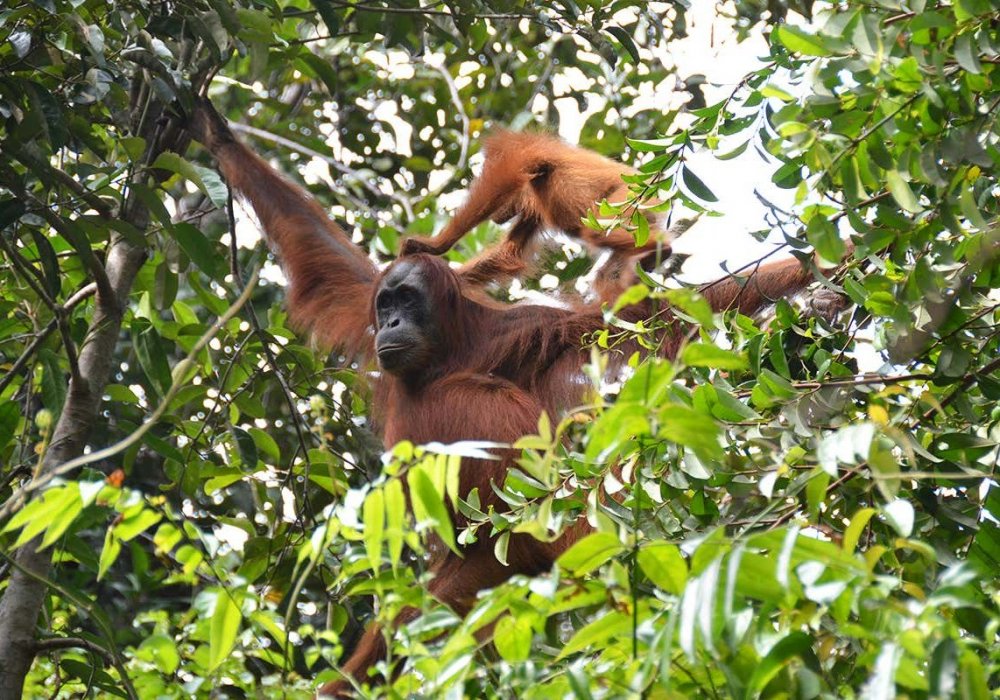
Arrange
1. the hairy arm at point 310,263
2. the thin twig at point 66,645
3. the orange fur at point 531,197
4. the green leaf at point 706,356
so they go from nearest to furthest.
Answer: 1. the green leaf at point 706,356
2. the thin twig at point 66,645
3. the orange fur at point 531,197
4. the hairy arm at point 310,263

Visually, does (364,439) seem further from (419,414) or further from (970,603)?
(970,603)

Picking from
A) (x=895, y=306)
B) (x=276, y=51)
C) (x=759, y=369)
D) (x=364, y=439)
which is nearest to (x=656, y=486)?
(x=759, y=369)

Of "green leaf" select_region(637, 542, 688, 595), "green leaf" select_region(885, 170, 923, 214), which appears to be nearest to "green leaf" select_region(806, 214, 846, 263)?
"green leaf" select_region(885, 170, 923, 214)

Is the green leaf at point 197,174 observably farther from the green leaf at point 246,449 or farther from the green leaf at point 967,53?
the green leaf at point 967,53

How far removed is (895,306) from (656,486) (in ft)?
2.60

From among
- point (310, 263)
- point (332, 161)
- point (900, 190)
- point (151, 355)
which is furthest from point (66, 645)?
point (332, 161)

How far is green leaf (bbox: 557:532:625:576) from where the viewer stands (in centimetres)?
189

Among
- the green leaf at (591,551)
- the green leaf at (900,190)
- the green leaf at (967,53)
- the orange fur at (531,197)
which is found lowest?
the green leaf at (591,551)

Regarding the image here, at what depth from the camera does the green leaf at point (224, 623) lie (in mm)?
2100

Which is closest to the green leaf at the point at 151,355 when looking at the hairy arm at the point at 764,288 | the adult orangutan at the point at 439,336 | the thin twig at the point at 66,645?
the thin twig at the point at 66,645

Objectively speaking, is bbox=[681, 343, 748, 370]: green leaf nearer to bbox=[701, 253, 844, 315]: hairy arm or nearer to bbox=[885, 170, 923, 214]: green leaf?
bbox=[885, 170, 923, 214]: green leaf

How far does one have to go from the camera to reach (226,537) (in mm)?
4957

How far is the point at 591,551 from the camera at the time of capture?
1904mm

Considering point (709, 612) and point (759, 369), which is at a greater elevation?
point (759, 369)
